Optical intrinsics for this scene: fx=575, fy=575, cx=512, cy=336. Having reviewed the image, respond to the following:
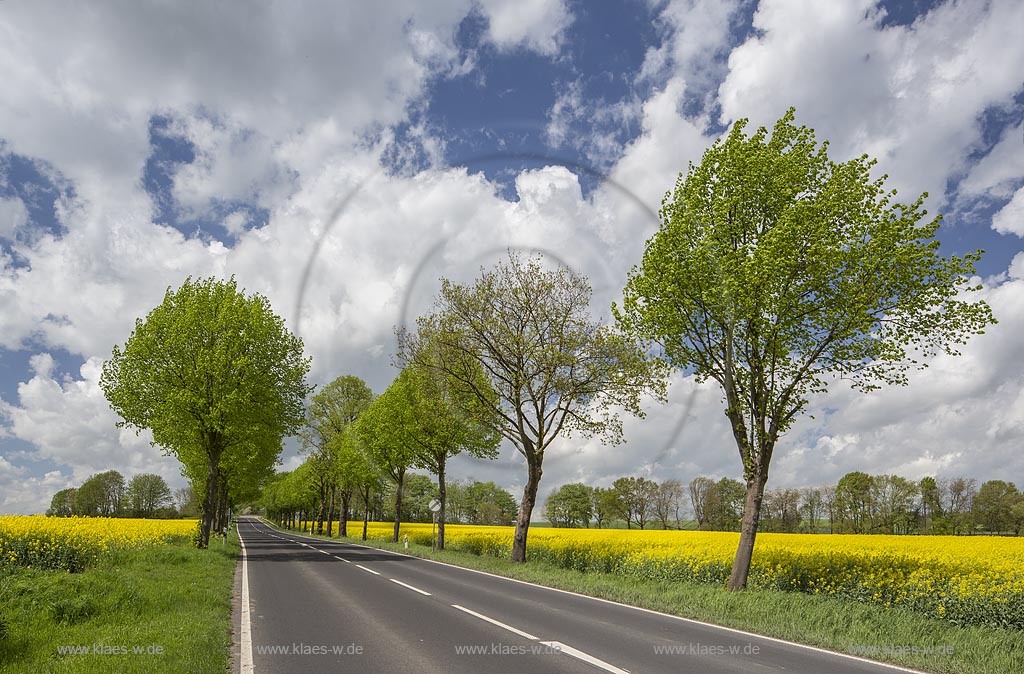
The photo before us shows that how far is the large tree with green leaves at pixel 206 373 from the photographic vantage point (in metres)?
27.0

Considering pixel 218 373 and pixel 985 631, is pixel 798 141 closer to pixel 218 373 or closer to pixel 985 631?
pixel 985 631

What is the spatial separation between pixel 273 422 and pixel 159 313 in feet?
26.0

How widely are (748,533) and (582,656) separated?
31.4 feet

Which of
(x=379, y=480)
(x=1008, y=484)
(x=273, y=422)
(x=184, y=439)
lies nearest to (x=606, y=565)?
(x=273, y=422)

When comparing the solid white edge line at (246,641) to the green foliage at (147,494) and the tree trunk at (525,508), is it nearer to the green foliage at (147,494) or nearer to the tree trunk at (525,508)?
the tree trunk at (525,508)

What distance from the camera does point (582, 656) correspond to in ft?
27.2

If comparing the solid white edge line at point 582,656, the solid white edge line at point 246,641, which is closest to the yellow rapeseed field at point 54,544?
the solid white edge line at point 246,641

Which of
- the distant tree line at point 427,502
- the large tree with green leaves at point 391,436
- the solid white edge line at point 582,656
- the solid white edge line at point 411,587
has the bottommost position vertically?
the distant tree line at point 427,502

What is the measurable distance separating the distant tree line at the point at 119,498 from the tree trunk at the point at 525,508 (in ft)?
333

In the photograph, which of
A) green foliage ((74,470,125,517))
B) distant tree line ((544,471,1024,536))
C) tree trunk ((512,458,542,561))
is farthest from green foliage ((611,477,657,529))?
green foliage ((74,470,125,517))

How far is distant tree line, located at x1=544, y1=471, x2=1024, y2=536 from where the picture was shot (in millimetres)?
85188

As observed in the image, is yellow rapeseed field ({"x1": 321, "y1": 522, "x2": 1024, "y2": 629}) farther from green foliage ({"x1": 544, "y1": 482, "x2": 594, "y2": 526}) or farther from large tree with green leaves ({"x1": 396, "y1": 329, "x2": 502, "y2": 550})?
green foliage ({"x1": 544, "y1": 482, "x2": 594, "y2": 526})

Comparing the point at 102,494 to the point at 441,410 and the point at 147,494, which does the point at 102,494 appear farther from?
the point at 441,410

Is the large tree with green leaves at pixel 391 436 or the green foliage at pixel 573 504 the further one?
the green foliage at pixel 573 504
